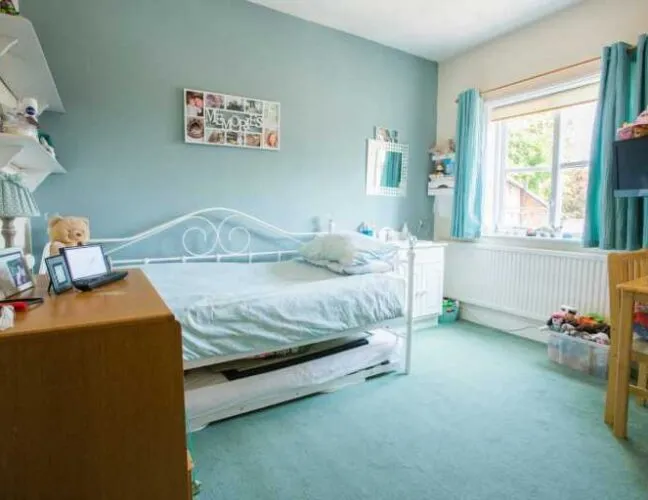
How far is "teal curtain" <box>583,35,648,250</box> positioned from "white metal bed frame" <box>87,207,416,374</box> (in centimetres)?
125

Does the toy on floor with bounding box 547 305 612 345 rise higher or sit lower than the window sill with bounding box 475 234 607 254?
lower

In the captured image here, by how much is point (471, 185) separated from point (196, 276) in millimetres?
2443

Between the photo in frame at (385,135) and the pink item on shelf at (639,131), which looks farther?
the photo in frame at (385,135)

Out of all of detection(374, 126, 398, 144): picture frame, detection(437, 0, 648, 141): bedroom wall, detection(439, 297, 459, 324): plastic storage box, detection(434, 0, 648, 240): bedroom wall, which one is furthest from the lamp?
detection(437, 0, 648, 141): bedroom wall

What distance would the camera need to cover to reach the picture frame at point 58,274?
987 millimetres

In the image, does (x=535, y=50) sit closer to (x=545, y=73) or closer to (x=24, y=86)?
(x=545, y=73)

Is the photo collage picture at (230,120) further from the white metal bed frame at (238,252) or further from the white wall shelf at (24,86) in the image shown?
the white wall shelf at (24,86)

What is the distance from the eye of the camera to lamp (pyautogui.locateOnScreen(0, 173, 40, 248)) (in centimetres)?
121

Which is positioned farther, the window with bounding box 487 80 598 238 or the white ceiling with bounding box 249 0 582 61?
the window with bounding box 487 80 598 238

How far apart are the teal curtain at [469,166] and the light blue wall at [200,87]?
0.54 meters

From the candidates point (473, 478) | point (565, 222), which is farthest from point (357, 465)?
point (565, 222)

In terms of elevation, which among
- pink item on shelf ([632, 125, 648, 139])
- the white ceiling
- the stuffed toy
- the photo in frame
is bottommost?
pink item on shelf ([632, 125, 648, 139])

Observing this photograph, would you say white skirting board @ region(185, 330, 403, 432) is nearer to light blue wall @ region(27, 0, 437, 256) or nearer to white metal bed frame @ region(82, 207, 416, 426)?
white metal bed frame @ region(82, 207, 416, 426)

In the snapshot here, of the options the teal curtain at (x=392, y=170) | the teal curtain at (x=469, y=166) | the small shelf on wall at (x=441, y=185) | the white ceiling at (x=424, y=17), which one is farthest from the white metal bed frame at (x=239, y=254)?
the white ceiling at (x=424, y=17)
